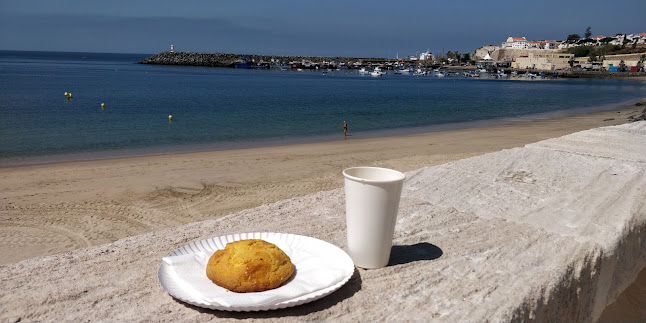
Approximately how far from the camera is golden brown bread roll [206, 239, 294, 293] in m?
2.65

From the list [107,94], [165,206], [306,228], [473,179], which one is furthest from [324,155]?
[107,94]

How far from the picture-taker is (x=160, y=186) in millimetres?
11070

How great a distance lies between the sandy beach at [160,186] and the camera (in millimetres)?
8102

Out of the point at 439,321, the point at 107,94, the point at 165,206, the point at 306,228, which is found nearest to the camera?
the point at 439,321

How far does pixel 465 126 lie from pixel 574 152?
1978cm

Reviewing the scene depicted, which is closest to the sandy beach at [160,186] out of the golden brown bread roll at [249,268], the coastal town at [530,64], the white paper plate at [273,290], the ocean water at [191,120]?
the ocean water at [191,120]

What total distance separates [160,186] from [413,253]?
28.9 feet

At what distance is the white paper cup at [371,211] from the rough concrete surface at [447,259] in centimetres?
12

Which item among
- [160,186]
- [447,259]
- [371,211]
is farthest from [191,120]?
[371,211]

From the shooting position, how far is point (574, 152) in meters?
6.77

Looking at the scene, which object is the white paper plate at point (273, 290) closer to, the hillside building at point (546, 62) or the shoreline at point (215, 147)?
the shoreline at point (215, 147)

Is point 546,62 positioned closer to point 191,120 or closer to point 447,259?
point 191,120

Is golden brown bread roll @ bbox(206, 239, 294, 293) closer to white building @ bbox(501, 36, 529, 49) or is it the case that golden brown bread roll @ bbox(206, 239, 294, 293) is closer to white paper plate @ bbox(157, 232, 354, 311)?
white paper plate @ bbox(157, 232, 354, 311)

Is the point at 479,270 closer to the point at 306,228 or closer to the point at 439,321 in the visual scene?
the point at 439,321
